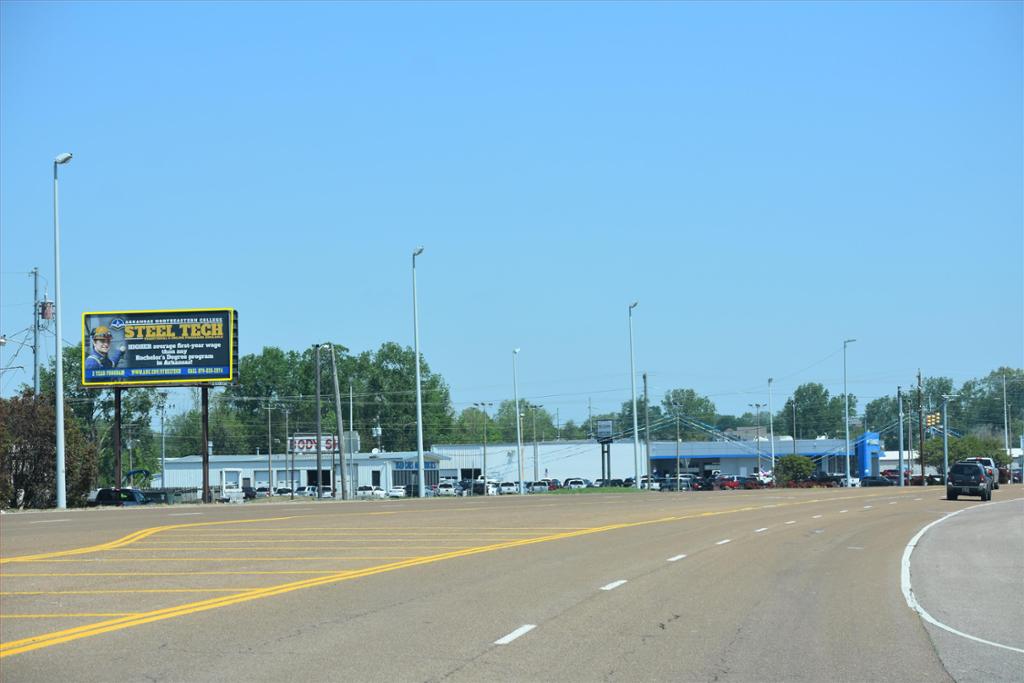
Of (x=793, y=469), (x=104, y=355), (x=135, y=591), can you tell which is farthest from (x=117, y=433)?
(x=793, y=469)

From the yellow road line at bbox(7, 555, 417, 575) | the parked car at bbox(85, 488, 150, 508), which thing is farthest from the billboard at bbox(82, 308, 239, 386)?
the yellow road line at bbox(7, 555, 417, 575)

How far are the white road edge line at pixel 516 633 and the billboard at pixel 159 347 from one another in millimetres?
47490

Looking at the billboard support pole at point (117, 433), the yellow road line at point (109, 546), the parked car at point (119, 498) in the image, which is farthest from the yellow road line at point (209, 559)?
the billboard support pole at point (117, 433)

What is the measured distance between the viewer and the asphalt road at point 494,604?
10.7m

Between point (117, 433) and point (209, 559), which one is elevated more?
point (117, 433)

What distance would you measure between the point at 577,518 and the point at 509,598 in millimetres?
20350

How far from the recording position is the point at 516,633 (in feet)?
40.4

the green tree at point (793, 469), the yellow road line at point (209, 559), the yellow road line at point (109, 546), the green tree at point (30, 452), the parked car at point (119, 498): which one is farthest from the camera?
the green tree at point (793, 469)

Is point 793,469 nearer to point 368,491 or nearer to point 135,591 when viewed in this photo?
point 368,491

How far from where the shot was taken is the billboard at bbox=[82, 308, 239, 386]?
57.8 m

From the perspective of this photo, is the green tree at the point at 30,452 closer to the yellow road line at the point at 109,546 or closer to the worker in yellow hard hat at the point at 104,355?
the worker in yellow hard hat at the point at 104,355

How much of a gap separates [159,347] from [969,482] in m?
39.3

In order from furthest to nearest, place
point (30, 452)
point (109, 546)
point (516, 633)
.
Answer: point (30, 452)
point (109, 546)
point (516, 633)

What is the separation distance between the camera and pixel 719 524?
33719 millimetres
